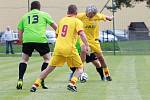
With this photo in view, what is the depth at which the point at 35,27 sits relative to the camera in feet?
42.3

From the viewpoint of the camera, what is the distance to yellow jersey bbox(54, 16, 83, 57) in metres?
12.3

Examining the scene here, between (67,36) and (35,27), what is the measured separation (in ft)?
3.00

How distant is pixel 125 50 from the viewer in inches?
1565

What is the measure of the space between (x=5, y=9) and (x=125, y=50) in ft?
79.8

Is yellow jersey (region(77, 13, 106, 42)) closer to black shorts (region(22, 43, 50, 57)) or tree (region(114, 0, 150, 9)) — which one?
black shorts (region(22, 43, 50, 57))

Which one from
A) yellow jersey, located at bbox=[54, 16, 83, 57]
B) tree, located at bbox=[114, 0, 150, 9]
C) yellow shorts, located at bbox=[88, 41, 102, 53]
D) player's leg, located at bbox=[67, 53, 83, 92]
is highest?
tree, located at bbox=[114, 0, 150, 9]

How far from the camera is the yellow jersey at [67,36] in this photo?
40.3ft

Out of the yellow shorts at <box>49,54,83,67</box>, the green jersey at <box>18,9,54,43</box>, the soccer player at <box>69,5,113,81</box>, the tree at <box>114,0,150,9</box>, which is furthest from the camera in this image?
the tree at <box>114,0,150,9</box>

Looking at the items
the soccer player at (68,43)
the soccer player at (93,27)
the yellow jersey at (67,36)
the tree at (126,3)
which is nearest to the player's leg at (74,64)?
the soccer player at (68,43)

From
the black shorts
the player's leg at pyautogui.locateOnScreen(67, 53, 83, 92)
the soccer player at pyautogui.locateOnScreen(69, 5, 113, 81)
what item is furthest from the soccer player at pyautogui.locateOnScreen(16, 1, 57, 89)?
the soccer player at pyautogui.locateOnScreen(69, 5, 113, 81)

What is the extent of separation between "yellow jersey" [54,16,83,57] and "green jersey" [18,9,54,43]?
0.61 m

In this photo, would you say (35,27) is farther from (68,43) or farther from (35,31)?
(68,43)

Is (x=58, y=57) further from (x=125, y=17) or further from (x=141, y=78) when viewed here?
(x=125, y=17)

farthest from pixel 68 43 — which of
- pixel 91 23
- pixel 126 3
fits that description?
pixel 126 3
